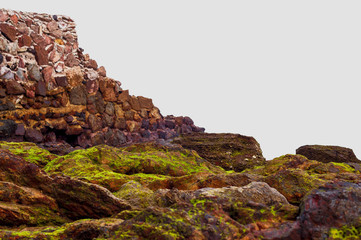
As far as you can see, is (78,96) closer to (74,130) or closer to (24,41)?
(74,130)

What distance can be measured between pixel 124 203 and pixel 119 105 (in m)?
10.8

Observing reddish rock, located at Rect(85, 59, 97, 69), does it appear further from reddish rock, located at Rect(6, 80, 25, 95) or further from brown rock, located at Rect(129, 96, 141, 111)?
reddish rock, located at Rect(6, 80, 25, 95)

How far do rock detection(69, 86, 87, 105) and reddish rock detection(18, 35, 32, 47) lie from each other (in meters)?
2.26

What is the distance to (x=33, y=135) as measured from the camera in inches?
431

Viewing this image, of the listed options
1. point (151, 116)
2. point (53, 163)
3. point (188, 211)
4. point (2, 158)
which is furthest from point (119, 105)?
point (188, 211)

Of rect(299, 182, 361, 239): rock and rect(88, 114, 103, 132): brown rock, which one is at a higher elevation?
→ rect(88, 114, 103, 132): brown rock

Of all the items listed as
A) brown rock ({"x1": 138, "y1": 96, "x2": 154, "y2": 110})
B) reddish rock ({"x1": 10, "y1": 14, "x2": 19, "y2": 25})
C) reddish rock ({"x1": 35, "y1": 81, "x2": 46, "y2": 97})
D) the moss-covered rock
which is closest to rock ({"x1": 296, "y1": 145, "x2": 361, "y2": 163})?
the moss-covered rock

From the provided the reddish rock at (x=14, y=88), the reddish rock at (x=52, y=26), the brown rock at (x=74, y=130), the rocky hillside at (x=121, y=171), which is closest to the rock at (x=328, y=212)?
the rocky hillside at (x=121, y=171)

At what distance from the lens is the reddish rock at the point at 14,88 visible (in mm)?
10710

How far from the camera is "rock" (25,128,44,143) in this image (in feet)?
35.4

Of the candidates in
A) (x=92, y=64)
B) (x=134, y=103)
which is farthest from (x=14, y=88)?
(x=134, y=103)

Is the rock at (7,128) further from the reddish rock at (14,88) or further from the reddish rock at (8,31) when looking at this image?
the reddish rock at (8,31)

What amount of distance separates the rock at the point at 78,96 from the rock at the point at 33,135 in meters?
1.92

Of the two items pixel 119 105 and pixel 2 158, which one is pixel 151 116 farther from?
pixel 2 158
